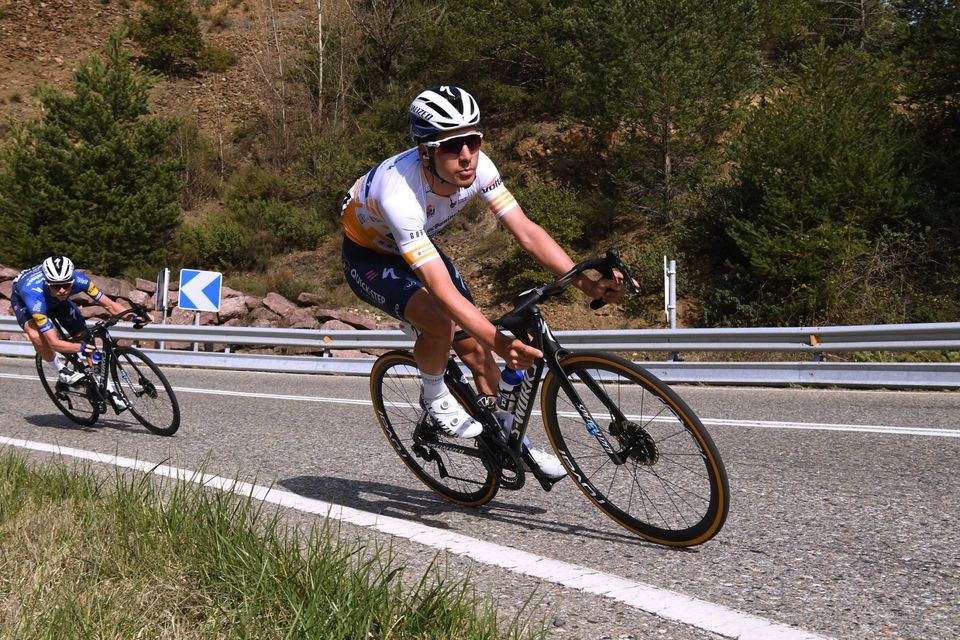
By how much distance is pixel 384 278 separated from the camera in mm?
4680

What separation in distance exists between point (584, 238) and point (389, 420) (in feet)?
87.9

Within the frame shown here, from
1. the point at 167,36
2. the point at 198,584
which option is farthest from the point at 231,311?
the point at 167,36

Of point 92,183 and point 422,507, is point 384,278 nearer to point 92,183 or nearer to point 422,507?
point 422,507

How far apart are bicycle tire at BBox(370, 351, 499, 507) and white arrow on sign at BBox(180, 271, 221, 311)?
14.7 meters

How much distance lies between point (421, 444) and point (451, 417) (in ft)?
1.85

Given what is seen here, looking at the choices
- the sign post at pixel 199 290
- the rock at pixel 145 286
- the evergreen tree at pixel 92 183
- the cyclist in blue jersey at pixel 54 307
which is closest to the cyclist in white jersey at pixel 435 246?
the cyclist in blue jersey at pixel 54 307

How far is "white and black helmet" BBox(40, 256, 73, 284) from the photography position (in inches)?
328

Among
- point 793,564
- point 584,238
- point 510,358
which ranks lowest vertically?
point 584,238

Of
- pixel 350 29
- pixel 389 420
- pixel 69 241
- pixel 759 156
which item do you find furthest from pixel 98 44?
pixel 389 420

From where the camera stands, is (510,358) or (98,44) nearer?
(510,358)

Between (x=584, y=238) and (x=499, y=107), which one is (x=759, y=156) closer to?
(x=584, y=238)

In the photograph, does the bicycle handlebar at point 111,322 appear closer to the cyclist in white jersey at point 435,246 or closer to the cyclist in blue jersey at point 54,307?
the cyclist in blue jersey at point 54,307

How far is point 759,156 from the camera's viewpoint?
26.7m

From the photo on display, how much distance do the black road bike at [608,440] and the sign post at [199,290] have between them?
15.6m
